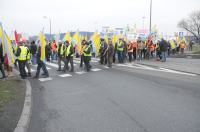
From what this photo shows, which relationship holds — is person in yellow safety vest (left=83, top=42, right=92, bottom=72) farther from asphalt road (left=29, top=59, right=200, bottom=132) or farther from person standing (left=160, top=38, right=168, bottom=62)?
person standing (left=160, top=38, right=168, bottom=62)

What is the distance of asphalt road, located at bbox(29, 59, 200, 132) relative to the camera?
5.64 metres

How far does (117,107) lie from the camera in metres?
7.18

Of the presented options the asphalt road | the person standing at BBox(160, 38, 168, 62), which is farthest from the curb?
the person standing at BBox(160, 38, 168, 62)

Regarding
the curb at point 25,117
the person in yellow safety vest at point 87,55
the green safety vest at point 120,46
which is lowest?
the curb at point 25,117

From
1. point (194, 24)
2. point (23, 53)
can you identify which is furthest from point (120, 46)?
point (194, 24)

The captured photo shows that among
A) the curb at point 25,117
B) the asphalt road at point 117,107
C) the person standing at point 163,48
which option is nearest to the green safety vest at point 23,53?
the asphalt road at point 117,107

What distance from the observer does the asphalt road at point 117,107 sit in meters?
5.64

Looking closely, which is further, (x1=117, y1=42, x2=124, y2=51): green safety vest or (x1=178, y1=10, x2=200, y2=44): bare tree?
(x1=178, y1=10, x2=200, y2=44): bare tree

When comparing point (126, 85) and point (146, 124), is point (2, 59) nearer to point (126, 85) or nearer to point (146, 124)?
point (126, 85)

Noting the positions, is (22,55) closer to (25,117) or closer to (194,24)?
(25,117)

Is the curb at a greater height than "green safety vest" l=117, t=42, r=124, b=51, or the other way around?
"green safety vest" l=117, t=42, r=124, b=51

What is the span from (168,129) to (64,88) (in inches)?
221

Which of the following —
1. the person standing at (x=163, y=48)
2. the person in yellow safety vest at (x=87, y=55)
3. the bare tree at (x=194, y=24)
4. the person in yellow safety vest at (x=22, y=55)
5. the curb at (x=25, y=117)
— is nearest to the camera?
the curb at (x=25, y=117)

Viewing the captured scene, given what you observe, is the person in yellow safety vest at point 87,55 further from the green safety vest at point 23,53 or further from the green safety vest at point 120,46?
the green safety vest at point 120,46
